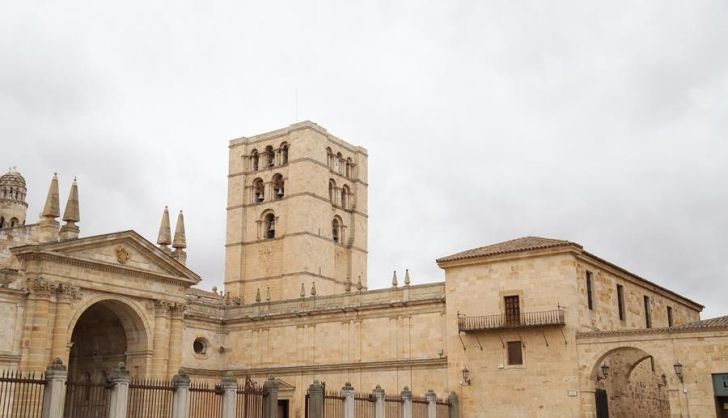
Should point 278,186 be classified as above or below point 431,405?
above

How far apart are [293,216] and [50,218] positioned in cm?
2492

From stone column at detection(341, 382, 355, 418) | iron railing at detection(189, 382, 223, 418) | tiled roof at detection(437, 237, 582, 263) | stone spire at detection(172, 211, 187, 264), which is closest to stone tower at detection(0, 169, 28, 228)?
stone spire at detection(172, 211, 187, 264)

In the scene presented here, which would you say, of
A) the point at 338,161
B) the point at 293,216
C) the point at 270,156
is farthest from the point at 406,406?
the point at 338,161

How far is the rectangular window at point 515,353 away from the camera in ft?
114

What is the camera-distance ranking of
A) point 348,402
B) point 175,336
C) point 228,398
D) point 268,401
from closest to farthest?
1. point 228,398
2. point 268,401
3. point 348,402
4. point 175,336

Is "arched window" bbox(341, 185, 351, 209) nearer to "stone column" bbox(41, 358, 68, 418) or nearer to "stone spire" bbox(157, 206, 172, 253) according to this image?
"stone spire" bbox(157, 206, 172, 253)

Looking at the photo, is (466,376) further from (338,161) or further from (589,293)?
(338,161)

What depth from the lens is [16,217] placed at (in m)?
Result: 62.5

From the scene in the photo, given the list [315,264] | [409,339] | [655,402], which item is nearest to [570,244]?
[409,339]

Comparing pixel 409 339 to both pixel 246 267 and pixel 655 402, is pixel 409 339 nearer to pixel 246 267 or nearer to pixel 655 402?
pixel 655 402

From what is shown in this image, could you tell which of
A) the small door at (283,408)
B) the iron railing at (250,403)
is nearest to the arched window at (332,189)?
the small door at (283,408)

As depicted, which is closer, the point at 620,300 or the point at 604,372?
the point at 604,372

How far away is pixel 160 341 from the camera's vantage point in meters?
38.8

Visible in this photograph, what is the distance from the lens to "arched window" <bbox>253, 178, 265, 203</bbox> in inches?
2475
